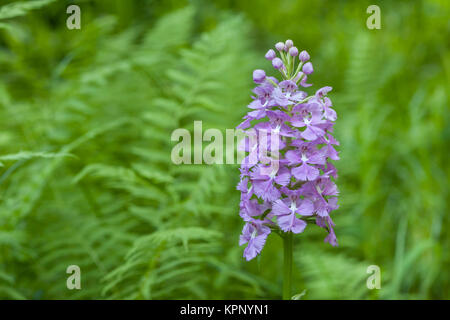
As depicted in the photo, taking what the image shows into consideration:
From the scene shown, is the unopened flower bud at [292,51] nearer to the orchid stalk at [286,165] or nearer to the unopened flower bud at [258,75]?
the orchid stalk at [286,165]

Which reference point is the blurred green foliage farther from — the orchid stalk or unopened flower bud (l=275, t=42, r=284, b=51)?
unopened flower bud (l=275, t=42, r=284, b=51)

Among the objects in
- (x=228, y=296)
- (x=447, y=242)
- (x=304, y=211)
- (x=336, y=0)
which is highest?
(x=336, y=0)

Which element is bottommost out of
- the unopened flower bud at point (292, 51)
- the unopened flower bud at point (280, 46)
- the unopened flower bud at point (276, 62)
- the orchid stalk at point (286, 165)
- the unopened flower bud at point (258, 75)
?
the orchid stalk at point (286, 165)

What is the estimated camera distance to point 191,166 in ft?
11.3

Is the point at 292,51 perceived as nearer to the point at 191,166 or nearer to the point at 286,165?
the point at 286,165

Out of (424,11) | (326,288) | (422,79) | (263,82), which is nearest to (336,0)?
(424,11)

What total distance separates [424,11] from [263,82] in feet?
15.7

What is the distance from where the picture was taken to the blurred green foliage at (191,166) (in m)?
2.94

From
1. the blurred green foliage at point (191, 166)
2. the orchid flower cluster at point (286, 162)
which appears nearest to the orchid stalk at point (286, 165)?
the orchid flower cluster at point (286, 162)

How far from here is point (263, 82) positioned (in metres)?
1.88

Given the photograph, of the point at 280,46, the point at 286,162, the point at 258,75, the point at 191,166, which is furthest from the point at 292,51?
the point at 191,166

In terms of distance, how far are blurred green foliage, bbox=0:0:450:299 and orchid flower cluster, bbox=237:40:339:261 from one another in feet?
1.93

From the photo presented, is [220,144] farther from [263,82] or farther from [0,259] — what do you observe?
[0,259]

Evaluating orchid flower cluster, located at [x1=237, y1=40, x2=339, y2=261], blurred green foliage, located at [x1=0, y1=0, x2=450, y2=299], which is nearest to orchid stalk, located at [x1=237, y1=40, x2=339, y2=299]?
orchid flower cluster, located at [x1=237, y1=40, x2=339, y2=261]
